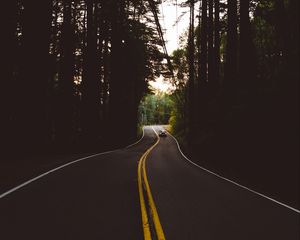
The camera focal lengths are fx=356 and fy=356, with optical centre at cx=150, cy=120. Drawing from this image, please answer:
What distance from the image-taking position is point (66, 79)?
26.3 meters

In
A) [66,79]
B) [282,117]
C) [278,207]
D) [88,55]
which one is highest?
[88,55]

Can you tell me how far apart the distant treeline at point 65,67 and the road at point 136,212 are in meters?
7.51

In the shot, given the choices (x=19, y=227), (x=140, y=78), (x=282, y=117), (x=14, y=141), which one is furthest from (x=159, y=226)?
(x=140, y=78)

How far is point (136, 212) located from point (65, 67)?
20371mm

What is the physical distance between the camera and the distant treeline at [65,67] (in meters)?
18.4

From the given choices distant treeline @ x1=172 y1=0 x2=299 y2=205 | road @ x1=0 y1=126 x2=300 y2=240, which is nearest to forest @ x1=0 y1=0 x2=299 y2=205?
distant treeline @ x1=172 y1=0 x2=299 y2=205

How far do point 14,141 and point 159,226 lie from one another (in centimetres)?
1292

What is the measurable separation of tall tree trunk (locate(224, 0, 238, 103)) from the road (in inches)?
399

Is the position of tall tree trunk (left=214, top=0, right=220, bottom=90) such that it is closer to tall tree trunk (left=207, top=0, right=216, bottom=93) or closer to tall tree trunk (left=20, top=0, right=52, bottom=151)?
tall tree trunk (left=207, top=0, right=216, bottom=93)

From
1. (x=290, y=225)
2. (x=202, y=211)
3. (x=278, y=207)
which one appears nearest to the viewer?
(x=290, y=225)

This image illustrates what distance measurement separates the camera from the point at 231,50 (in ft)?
68.6

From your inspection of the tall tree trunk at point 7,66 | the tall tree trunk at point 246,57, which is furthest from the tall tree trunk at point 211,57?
the tall tree trunk at point 7,66

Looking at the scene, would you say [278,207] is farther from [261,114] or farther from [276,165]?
[261,114]

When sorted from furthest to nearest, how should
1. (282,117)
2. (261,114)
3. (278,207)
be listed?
(261,114) → (282,117) → (278,207)
